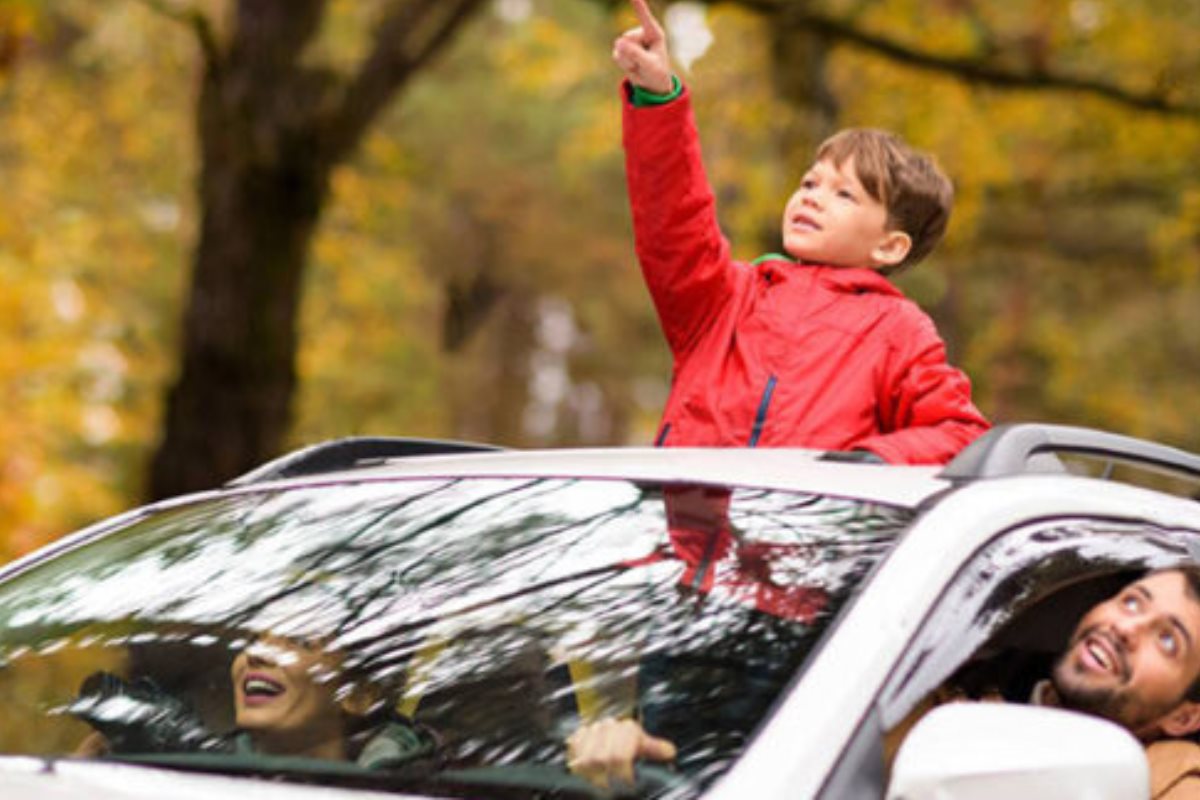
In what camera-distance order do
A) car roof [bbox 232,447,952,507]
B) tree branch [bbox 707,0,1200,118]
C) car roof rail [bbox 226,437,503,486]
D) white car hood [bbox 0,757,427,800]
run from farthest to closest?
tree branch [bbox 707,0,1200,118] < car roof rail [bbox 226,437,503,486] < car roof [bbox 232,447,952,507] < white car hood [bbox 0,757,427,800]

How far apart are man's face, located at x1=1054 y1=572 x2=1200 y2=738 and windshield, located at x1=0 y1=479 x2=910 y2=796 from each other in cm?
53

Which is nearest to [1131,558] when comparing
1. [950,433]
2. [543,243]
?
[950,433]

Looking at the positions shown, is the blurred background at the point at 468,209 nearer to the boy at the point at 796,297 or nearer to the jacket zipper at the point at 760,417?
the boy at the point at 796,297

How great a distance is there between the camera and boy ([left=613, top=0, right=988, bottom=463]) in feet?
12.7

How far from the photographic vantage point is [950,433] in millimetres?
3701

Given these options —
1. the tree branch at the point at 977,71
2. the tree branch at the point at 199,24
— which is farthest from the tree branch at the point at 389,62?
the tree branch at the point at 977,71

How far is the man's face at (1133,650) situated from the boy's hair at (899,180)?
4.76 ft

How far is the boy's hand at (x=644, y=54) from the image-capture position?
153 inches

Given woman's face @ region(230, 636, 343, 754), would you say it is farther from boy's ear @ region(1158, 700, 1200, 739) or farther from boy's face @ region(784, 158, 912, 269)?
boy's face @ region(784, 158, 912, 269)

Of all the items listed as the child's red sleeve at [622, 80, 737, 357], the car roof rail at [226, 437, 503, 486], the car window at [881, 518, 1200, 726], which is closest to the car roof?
the car window at [881, 518, 1200, 726]

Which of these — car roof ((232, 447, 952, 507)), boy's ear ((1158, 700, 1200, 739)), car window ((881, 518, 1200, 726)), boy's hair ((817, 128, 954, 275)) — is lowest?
boy's ear ((1158, 700, 1200, 739))

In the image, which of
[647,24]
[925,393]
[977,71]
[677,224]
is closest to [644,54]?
[647,24]

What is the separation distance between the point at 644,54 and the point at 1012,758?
2.02 metres

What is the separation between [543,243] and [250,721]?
22.6 meters
